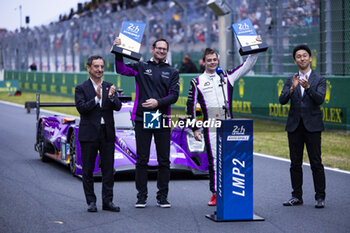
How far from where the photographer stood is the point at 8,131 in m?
16.7

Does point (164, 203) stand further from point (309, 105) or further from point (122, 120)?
point (122, 120)

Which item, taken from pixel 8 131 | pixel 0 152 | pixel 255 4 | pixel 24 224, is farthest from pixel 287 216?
pixel 255 4

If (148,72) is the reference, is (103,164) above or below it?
below

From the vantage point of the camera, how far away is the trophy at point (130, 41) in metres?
7.48

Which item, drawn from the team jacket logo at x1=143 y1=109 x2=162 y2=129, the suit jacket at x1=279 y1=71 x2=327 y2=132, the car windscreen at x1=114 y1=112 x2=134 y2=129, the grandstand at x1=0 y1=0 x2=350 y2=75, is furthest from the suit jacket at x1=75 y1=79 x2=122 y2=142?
the grandstand at x1=0 y1=0 x2=350 y2=75

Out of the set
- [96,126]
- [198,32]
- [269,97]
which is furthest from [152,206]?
[198,32]

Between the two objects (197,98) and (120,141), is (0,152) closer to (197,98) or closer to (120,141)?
(120,141)

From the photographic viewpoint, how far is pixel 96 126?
7.50 meters

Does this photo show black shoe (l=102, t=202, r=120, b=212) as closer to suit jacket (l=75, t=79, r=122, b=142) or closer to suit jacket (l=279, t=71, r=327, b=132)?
suit jacket (l=75, t=79, r=122, b=142)

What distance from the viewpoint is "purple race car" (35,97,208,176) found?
30.7 feet

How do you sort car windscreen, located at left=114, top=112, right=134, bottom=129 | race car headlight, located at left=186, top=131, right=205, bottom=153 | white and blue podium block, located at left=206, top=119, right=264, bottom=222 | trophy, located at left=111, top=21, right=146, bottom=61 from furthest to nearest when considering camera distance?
car windscreen, located at left=114, top=112, right=134, bottom=129
race car headlight, located at left=186, top=131, right=205, bottom=153
trophy, located at left=111, top=21, right=146, bottom=61
white and blue podium block, located at left=206, top=119, right=264, bottom=222

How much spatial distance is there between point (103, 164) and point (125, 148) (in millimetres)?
1826

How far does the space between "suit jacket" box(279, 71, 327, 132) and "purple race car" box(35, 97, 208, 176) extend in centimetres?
215

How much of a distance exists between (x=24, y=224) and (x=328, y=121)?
1009 centimetres
